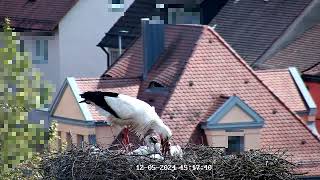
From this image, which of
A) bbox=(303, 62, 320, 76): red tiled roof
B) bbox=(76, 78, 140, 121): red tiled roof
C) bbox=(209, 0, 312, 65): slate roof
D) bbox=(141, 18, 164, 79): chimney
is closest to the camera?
bbox=(76, 78, 140, 121): red tiled roof

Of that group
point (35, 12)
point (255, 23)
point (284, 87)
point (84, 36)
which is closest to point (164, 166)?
point (284, 87)

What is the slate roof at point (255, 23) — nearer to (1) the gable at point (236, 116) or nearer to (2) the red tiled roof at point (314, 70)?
(2) the red tiled roof at point (314, 70)

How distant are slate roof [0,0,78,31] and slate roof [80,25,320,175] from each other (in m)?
12.8

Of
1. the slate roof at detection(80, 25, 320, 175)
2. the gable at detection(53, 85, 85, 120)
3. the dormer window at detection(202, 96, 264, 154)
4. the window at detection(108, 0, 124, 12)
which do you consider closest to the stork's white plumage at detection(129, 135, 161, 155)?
the slate roof at detection(80, 25, 320, 175)

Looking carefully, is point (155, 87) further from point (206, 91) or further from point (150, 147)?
point (150, 147)

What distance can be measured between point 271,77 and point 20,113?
58.4 ft

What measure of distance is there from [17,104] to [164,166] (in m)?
3.98

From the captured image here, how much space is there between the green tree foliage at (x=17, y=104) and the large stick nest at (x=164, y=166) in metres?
1.83

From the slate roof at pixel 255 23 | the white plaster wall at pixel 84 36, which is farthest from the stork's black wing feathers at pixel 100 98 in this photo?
the white plaster wall at pixel 84 36

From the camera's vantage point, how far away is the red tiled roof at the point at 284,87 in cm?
4369

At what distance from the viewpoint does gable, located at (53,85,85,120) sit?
4250 centimetres

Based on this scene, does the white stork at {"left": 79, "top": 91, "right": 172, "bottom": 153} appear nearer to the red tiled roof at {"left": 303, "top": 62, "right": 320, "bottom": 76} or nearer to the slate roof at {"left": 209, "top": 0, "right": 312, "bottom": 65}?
the red tiled roof at {"left": 303, "top": 62, "right": 320, "bottom": 76}

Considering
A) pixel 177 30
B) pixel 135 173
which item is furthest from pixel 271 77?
pixel 135 173

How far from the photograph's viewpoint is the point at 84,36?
5756 centimetres
